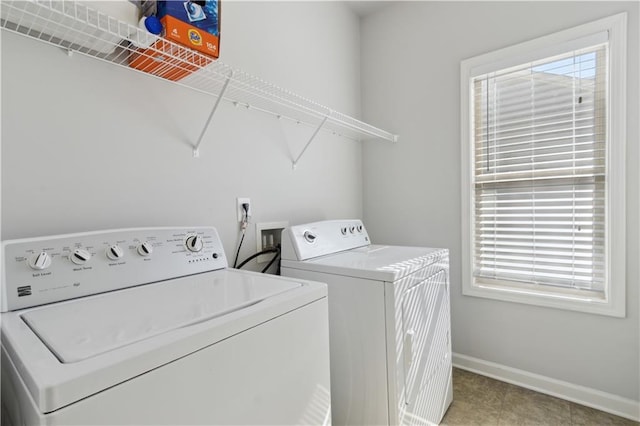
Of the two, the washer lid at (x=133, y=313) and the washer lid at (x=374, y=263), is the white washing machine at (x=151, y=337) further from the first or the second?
the washer lid at (x=374, y=263)

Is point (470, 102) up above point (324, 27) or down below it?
below

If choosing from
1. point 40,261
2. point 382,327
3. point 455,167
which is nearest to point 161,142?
point 40,261

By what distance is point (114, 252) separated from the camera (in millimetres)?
979

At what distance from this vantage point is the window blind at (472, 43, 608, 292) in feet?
5.80

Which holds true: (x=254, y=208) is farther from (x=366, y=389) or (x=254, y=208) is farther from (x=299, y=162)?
(x=366, y=389)

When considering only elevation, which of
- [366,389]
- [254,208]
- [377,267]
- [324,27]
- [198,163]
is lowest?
[366,389]

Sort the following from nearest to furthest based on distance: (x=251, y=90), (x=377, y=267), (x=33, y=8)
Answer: (x=33, y=8) → (x=377, y=267) → (x=251, y=90)

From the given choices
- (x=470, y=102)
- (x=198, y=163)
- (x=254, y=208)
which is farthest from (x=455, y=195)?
(x=198, y=163)

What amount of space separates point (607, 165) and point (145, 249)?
2239 mm

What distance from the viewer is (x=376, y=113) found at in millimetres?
2529

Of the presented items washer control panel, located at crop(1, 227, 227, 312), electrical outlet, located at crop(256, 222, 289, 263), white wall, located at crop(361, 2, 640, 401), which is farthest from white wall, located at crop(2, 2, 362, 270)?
white wall, located at crop(361, 2, 640, 401)

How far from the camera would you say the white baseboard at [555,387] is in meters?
1.70

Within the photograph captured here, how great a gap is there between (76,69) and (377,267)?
1.31 meters

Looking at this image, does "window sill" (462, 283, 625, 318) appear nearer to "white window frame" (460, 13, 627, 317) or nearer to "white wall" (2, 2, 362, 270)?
"white window frame" (460, 13, 627, 317)
